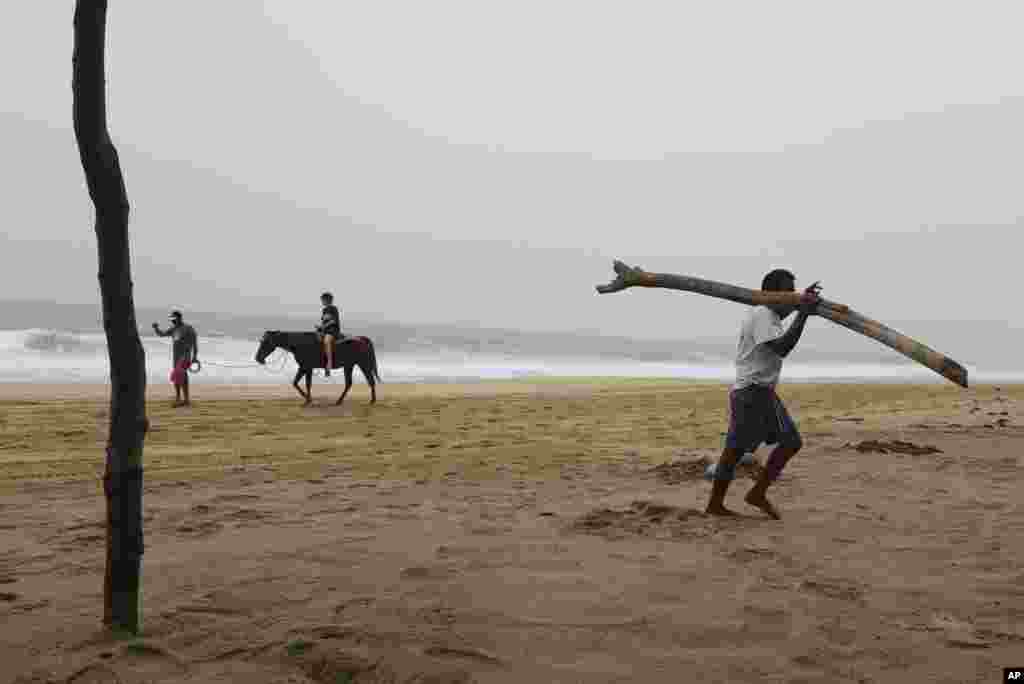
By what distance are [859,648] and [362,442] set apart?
27.0 feet

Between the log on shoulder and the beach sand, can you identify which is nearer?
the beach sand

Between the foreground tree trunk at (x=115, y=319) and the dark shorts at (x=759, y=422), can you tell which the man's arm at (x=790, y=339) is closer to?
the dark shorts at (x=759, y=422)

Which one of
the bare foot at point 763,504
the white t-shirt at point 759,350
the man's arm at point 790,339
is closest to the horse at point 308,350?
the bare foot at point 763,504

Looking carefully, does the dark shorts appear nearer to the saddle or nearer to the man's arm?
the man's arm

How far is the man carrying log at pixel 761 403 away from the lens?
19.4ft

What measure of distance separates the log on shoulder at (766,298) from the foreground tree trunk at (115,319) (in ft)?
9.55

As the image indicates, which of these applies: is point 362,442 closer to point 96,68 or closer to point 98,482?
point 98,482

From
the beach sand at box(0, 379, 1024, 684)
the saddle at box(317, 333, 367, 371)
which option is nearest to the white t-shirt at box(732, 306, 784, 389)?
the beach sand at box(0, 379, 1024, 684)

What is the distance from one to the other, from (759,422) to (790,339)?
0.78 m

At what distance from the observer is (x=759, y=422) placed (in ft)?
19.9

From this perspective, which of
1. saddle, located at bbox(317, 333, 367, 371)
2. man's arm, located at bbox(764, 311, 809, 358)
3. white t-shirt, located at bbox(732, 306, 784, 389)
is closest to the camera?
man's arm, located at bbox(764, 311, 809, 358)

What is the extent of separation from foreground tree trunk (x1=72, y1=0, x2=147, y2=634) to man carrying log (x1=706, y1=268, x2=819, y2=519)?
436cm

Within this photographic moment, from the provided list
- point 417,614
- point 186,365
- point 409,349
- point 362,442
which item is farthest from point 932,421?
point 409,349

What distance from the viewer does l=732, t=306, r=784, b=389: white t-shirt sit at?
19.4ft
